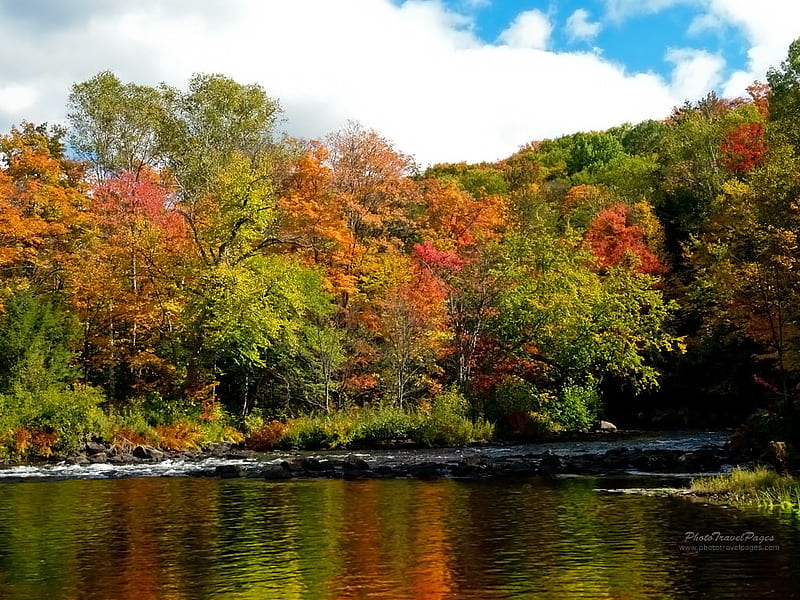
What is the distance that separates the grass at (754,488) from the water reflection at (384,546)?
53.2 inches

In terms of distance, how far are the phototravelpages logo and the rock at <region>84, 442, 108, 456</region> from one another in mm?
27535

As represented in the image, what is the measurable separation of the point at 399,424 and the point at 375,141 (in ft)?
70.9

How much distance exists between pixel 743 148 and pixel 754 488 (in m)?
43.4

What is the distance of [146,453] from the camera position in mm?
35625

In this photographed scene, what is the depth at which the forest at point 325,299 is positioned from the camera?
128 ft

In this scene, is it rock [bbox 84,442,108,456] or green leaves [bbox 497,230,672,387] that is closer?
rock [bbox 84,442,108,456]

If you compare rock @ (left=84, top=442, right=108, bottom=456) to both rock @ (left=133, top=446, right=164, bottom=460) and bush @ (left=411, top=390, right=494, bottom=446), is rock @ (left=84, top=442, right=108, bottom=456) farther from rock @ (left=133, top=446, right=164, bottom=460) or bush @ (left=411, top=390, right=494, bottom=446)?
bush @ (left=411, top=390, right=494, bottom=446)

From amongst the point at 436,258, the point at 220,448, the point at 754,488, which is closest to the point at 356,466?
the point at 220,448

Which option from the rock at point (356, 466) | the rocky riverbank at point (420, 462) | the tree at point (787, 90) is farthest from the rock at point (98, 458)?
the tree at point (787, 90)

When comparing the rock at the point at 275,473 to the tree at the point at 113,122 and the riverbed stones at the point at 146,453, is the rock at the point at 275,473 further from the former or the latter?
the tree at the point at 113,122

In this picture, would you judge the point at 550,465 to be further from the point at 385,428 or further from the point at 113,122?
the point at 113,122

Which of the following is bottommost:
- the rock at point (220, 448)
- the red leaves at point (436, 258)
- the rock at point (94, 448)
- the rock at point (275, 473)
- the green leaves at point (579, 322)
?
the rock at point (275, 473)

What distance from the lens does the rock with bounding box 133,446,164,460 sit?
35312 millimetres

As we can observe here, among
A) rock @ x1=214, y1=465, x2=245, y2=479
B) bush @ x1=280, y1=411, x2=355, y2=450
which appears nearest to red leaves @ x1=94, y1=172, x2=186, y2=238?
bush @ x1=280, y1=411, x2=355, y2=450
